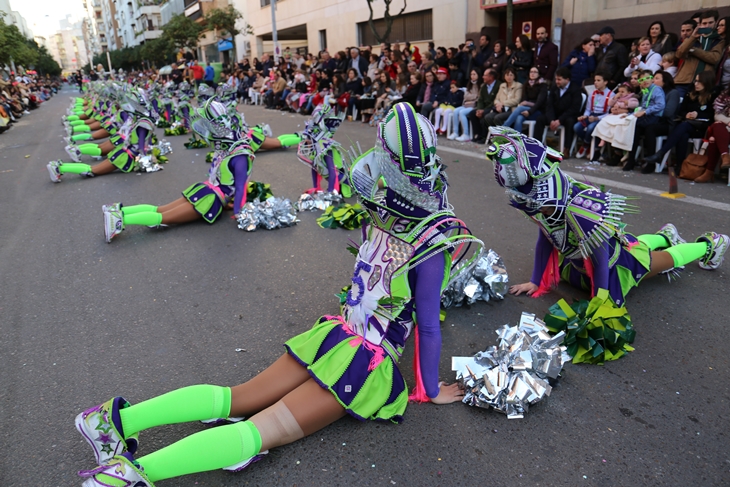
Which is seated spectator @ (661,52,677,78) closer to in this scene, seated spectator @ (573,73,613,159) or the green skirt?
seated spectator @ (573,73,613,159)

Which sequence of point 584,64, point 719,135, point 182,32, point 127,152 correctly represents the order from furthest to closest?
1. point 182,32
2. point 584,64
3. point 127,152
4. point 719,135

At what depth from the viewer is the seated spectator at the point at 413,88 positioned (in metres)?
11.9

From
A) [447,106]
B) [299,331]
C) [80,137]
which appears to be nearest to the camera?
[299,331]

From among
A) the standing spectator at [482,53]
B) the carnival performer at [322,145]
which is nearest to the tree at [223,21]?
the standing spectator at [482,53]

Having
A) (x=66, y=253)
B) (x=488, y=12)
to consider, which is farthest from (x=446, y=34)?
(x=66, y=253)

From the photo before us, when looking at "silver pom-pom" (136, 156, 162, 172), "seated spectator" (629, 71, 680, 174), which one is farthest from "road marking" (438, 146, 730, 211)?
"silver pom-pom" (136, 156, 162, 172)

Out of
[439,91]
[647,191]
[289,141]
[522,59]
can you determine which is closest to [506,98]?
[522,59]

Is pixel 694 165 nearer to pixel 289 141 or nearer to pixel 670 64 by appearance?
pixel 670 64

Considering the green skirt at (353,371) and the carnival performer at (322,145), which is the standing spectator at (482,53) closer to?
the carnival performer at (322,145)

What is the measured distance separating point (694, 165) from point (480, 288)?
472cm

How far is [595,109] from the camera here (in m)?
7.98

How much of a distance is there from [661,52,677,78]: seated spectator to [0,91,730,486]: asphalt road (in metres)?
2.54

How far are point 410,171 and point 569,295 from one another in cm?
220

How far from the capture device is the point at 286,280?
4113 mm
